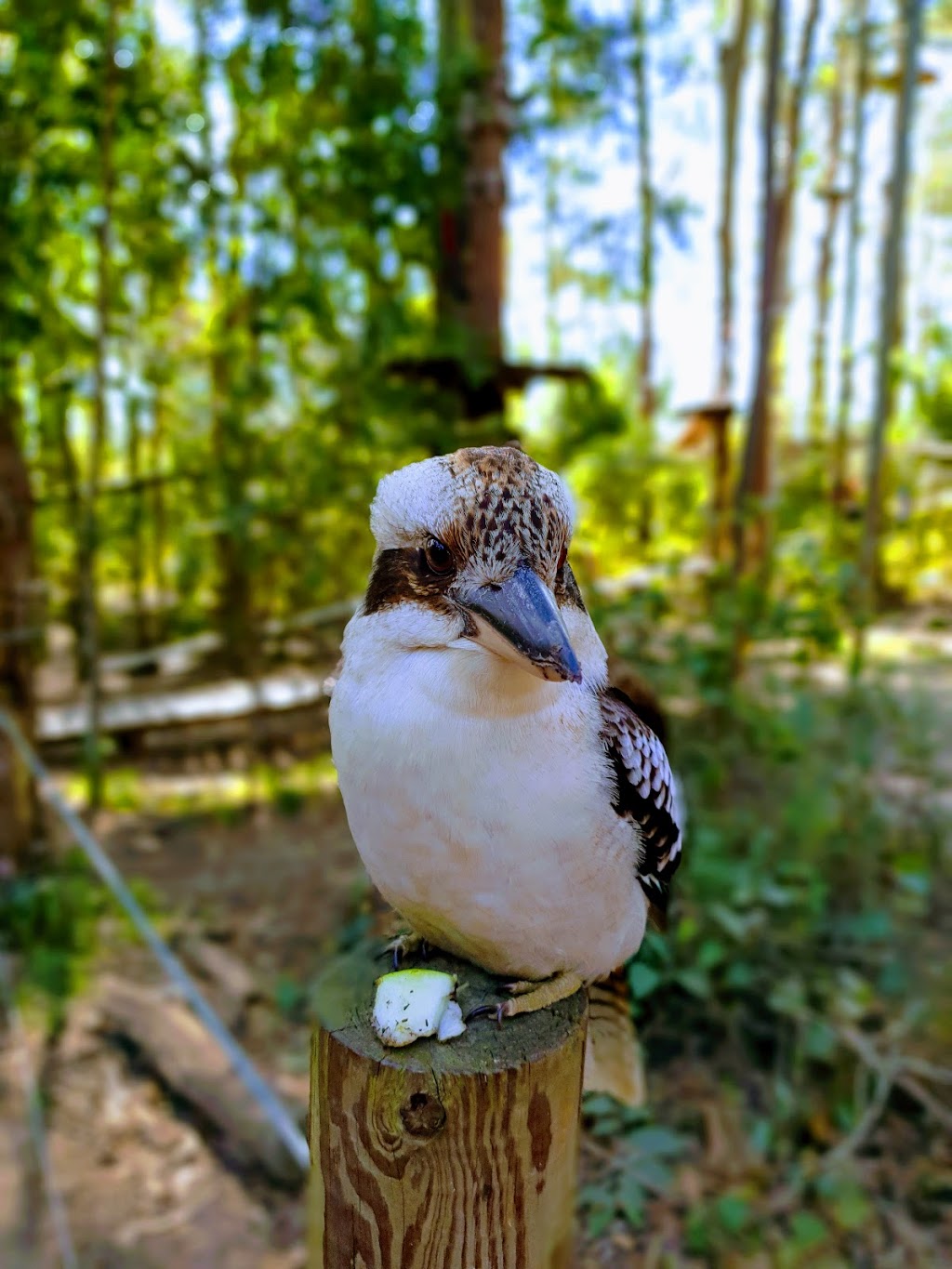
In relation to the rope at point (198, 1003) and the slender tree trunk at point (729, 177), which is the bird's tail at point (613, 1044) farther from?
the slender tree trunk at point (729, 177)

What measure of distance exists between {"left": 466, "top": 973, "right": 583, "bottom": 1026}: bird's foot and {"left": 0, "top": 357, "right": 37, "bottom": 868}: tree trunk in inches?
173

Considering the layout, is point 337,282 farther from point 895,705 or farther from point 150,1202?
point 150,1202

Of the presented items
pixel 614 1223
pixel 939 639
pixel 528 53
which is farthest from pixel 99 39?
pixel 939 639

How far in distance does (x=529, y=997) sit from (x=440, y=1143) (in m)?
0.22

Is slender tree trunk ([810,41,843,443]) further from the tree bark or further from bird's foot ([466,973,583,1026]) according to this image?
bird's foot ([466,973,583,1026])

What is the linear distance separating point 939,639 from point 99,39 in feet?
30.5

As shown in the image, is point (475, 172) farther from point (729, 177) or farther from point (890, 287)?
point (729, 177)

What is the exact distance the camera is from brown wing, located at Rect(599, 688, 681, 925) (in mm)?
1212

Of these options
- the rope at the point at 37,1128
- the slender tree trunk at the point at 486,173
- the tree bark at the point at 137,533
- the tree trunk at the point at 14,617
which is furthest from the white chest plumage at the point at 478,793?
the tree bark at the point at 137,533

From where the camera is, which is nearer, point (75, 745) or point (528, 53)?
point (528, 53)

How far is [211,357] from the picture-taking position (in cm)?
620

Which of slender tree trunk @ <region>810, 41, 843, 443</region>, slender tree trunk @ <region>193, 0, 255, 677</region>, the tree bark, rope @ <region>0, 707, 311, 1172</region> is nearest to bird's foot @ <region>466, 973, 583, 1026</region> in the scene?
rope @ <region>0, 707, 311, 1172</region>

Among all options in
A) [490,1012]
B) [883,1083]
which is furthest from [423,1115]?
[883,1083]

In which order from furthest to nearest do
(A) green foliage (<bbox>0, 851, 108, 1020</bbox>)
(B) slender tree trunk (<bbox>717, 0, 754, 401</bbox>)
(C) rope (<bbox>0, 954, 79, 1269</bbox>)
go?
1. (B) slender tree trunk (<bbox>717, 0, 754, 401</bbox>)
2. (A) green foliage (<bbox>0, 851, 108, 1020</bbox>)
3. (C) rope (<bbox>0, 954, 79, 1269</bbox>)
